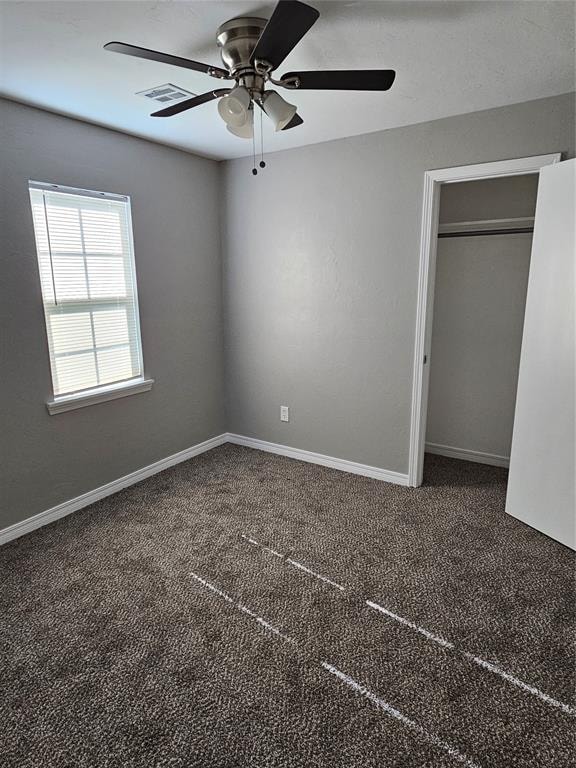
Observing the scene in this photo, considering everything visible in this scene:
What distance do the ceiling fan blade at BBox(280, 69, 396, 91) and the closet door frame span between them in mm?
1327

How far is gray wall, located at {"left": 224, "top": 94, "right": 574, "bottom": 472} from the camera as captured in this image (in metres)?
2.79

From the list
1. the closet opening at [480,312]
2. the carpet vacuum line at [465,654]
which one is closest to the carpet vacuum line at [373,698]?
the carpet vacuum line at [465,654]

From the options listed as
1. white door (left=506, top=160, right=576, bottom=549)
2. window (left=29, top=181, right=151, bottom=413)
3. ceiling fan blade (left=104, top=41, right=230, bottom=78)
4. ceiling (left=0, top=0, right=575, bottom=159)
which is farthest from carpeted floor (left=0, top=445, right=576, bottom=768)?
ceiling (left=0, top=0, right=575, bottom=159)

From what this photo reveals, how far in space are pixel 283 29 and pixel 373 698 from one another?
2265mm

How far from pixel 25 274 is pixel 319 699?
8.53 feet

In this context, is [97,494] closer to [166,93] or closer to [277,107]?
[166,93]

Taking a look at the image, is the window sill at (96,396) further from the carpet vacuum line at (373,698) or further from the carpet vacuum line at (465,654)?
the carpet vacuum line at (465,654)

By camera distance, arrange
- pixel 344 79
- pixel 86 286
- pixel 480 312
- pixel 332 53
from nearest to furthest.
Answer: pixel 344 79, pixel 332 53, pixel 86 286, pixel 480 312

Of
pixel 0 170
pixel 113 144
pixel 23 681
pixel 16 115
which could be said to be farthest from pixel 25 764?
pixel 113 144

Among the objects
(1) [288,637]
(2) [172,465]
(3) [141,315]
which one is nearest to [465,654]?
(1) [288,637]

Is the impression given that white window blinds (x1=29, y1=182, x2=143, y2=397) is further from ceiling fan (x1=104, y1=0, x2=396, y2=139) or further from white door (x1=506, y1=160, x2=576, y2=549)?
white door (x1=506, y1=160, x2=576, y2=549)

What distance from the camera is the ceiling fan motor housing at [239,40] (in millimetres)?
1629

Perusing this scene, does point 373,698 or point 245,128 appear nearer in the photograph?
point 373,698

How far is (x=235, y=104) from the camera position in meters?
1.64
